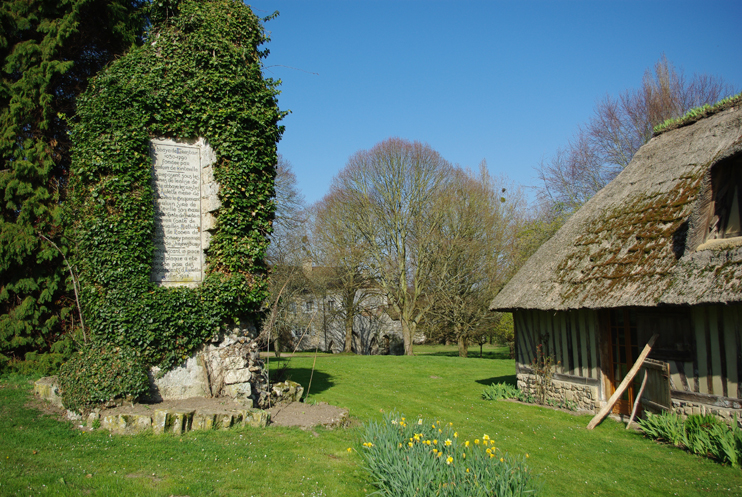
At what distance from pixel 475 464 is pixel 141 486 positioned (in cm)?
343

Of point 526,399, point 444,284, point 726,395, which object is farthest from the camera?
point 444,284

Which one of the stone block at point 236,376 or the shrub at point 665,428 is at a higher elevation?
the stone block at point 236,376

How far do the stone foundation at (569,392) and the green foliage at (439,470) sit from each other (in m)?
5.89

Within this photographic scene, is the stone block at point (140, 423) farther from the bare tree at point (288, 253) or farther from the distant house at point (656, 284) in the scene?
the bare tree at point (288, 253)

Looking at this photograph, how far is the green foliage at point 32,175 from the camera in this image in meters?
10.3

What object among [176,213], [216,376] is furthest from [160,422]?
[176,213]

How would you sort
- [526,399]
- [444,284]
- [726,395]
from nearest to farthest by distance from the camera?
[726,395], [526,399], [444,284]

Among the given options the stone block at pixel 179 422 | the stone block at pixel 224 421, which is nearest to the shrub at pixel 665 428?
the stone block at pixel 224 421

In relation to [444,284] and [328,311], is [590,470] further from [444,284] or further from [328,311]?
[328,311]

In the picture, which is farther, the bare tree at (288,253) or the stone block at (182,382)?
the bare tree at (288,253)

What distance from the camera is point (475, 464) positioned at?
469cm

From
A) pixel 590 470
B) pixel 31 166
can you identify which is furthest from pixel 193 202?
pixel 590 470

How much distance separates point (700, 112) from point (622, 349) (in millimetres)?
5737

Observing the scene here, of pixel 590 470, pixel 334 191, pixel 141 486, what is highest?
pixel 334 191
